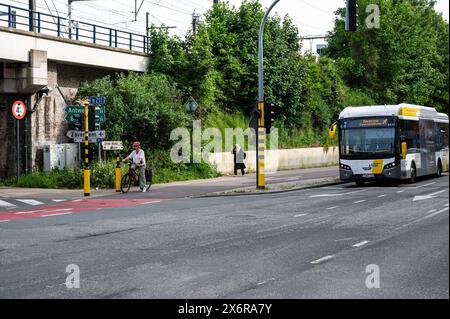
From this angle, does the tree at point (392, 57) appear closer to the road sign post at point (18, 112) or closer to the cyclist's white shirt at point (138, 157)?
the road sign post at point (18, 112)

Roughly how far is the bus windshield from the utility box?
1155cm

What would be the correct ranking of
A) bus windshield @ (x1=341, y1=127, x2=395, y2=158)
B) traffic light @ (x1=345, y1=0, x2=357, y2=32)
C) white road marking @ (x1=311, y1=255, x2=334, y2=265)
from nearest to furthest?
white road marking @ (x1=311, y1=255, x2=334, y2=265) < traffic light @ (x1=345, y1=0, x2=357, y2=32) < bus windshield @ (x1=341, y1=127, x2=395, y2=158)

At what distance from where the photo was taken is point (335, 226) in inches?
539

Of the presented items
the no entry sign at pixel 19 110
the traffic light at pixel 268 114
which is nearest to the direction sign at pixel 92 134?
the no entry sign at pixel 19 110

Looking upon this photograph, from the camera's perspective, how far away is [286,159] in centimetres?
4416

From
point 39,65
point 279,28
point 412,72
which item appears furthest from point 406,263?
point 412,72

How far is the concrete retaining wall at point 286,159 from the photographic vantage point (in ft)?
120

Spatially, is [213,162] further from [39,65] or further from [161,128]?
[39,65]

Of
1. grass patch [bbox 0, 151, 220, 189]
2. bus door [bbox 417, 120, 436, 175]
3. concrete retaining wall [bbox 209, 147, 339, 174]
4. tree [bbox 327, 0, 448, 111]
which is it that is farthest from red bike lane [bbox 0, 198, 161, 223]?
tree [bbox 327, 0, 448, 111]

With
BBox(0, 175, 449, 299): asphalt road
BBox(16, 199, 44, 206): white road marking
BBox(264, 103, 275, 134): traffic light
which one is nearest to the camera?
BBox(0, 175, 449, 299): asphalt road

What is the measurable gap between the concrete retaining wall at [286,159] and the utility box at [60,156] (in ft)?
23.9

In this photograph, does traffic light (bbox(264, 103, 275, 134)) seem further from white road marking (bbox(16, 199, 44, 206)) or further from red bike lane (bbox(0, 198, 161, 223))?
white road marking (bbox(16, 199, 44, 206))

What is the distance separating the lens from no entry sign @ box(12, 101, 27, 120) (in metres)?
28.0

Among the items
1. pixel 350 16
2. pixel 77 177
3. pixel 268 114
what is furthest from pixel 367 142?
pixel 77 177
